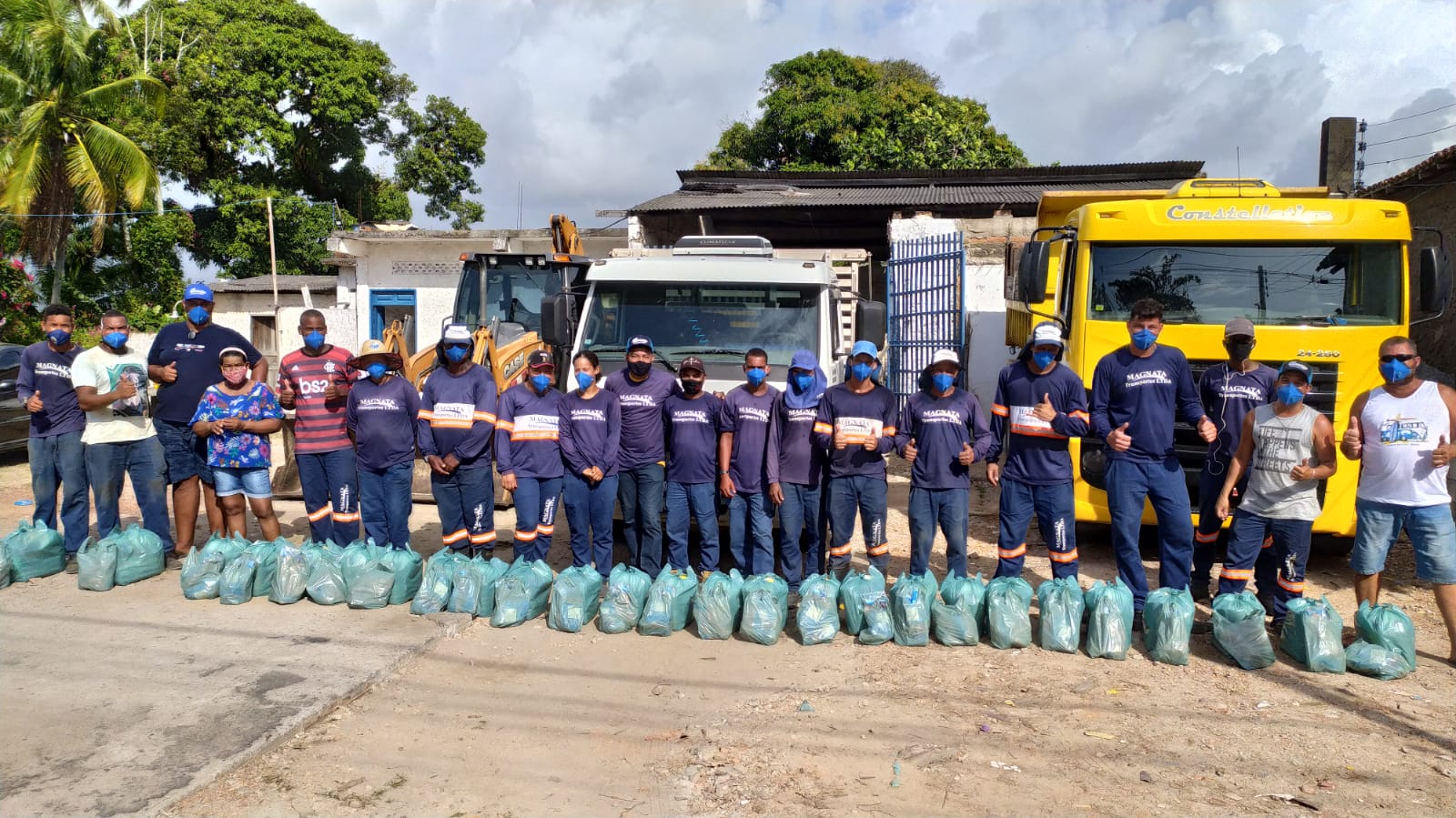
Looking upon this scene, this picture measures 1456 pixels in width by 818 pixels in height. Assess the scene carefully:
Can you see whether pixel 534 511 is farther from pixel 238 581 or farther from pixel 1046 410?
pixel 1046 410

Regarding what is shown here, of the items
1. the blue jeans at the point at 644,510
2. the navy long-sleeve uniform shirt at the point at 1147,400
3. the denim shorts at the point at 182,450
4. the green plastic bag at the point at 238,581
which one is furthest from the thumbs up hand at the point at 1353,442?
the denim shorts at the point at 182,450

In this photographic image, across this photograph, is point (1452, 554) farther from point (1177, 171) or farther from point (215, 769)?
point (1177, 171)

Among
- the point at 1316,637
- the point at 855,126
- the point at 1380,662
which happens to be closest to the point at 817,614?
the point at 1316,637

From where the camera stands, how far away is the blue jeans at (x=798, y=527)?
6148 millimetres

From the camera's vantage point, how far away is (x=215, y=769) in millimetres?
3881

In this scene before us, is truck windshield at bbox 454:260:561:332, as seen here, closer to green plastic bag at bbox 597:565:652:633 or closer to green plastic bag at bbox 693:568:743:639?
green plastic bag at bbox 597:565:652:633

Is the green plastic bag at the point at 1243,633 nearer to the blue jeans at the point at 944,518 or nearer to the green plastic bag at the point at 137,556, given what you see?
the blue jeans at the point at 944,518

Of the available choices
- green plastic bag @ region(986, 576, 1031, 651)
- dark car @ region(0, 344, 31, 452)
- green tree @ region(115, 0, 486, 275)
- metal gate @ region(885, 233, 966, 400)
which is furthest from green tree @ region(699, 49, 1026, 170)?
green plastic bag @ region(986, 576, 1031, 651)

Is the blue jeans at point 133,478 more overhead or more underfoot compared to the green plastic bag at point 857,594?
more overhead

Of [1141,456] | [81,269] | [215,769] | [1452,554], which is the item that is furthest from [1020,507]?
[81,269]

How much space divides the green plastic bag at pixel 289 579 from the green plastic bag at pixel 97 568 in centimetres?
128

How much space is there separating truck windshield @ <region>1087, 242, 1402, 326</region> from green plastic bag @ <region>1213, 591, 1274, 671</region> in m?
2.57

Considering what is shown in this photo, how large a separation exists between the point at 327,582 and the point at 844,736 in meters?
3.63

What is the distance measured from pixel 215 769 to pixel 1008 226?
12.5 meters
